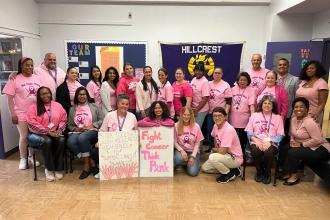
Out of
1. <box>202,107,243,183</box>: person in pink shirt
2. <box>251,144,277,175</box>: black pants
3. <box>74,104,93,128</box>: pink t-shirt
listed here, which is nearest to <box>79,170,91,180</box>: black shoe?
<box>74,104,93,128</box>: pink t-shirt

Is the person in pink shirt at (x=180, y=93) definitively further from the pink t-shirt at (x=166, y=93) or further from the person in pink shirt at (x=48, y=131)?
the person in pink shirt at (x=48, y=131)

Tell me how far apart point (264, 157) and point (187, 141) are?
0.91 meters

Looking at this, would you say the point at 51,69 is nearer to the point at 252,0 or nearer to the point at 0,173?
the point at 0,173

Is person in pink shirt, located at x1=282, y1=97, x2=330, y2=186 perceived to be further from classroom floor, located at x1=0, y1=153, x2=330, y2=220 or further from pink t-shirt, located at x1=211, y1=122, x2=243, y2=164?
pink t-shirt, located at x1=211, y1=122, x2=243, y2=164

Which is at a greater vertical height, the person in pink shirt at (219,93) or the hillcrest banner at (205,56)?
the hillcrest banner at (205,56)

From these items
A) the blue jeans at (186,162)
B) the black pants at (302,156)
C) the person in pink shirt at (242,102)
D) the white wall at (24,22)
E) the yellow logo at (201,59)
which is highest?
the white wall at (24,22)

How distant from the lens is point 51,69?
375 cm

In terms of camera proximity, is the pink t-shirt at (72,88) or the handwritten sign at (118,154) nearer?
the handwritten sign at (118,154)

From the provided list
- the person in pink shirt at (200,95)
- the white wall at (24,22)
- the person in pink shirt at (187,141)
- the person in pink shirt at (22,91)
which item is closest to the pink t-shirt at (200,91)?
the person in pink shirt at (200,95)

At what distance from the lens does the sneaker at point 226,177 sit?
3.26 m

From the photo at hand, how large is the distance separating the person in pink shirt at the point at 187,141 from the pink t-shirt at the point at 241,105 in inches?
24.9

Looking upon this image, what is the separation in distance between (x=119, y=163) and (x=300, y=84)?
2.42 metres

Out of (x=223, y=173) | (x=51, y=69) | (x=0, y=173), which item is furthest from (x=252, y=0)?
(x=0, y=173)

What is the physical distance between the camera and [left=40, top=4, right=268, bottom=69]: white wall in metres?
5.02
